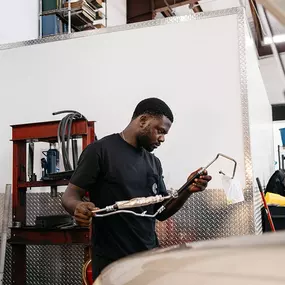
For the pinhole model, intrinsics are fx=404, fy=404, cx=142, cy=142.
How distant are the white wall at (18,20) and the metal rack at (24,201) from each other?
185 centimetres

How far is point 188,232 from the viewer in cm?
340

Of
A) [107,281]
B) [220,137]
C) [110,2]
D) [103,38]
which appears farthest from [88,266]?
[110,2]

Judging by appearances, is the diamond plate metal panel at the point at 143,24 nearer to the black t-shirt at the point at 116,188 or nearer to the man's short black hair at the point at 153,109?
the man's short black hair at the point at 153,109

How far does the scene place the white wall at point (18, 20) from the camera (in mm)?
4845

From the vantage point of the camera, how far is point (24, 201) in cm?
357

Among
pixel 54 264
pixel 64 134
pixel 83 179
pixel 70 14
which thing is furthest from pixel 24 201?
pixel 70 14

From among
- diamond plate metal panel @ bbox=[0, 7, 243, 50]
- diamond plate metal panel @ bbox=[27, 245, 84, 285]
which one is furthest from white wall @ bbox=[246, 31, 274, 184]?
diamond plate metal panel @ bbox=[27, 245, 84, 285]

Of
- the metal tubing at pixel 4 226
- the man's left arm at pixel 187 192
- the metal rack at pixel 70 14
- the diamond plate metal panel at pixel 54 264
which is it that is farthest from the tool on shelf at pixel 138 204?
the metal rack at pixel 70 14

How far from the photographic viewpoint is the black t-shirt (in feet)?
7.00

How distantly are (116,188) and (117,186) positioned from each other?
13mm

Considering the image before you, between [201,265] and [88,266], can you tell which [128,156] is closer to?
[88,266]

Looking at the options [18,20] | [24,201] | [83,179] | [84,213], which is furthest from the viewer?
[18,20]

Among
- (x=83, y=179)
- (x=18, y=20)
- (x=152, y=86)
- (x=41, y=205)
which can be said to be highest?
(x=18, y=20)

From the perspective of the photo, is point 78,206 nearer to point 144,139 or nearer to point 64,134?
point 144,139
